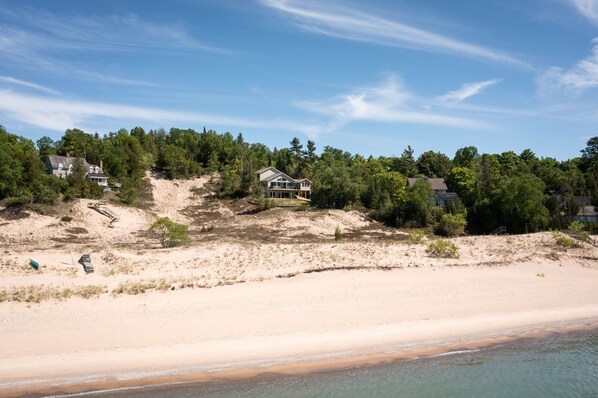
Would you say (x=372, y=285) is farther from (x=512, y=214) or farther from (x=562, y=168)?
(x=562, y=168)

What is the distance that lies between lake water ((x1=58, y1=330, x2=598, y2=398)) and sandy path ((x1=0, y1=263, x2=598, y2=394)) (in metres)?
1.12

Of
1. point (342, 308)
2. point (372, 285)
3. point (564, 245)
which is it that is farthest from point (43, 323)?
point (564, 245)

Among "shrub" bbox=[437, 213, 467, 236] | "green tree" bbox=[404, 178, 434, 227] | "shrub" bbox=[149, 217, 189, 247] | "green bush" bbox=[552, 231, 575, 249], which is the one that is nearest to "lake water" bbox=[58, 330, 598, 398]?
"green bush" bbox=[552, 231, 575, 249]

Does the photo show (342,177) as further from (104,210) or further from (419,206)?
(104,210)

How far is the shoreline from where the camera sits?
494 inches

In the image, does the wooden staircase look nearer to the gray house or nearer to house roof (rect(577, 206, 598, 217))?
the gray house

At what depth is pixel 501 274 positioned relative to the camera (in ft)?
83.5

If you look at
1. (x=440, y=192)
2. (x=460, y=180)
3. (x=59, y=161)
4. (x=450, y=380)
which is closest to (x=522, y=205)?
(x=460, y=180)

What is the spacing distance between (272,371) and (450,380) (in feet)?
19.2

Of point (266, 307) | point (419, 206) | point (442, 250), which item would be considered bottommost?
point (266, 307)

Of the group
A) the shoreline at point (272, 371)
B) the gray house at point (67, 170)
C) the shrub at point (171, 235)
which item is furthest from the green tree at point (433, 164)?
the shoreline at point (272, 371)

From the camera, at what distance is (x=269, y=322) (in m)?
17.5

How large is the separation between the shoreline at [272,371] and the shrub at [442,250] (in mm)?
10287

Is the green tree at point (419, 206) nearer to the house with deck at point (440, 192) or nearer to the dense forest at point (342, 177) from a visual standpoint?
the dense forest at point (342, 177)
